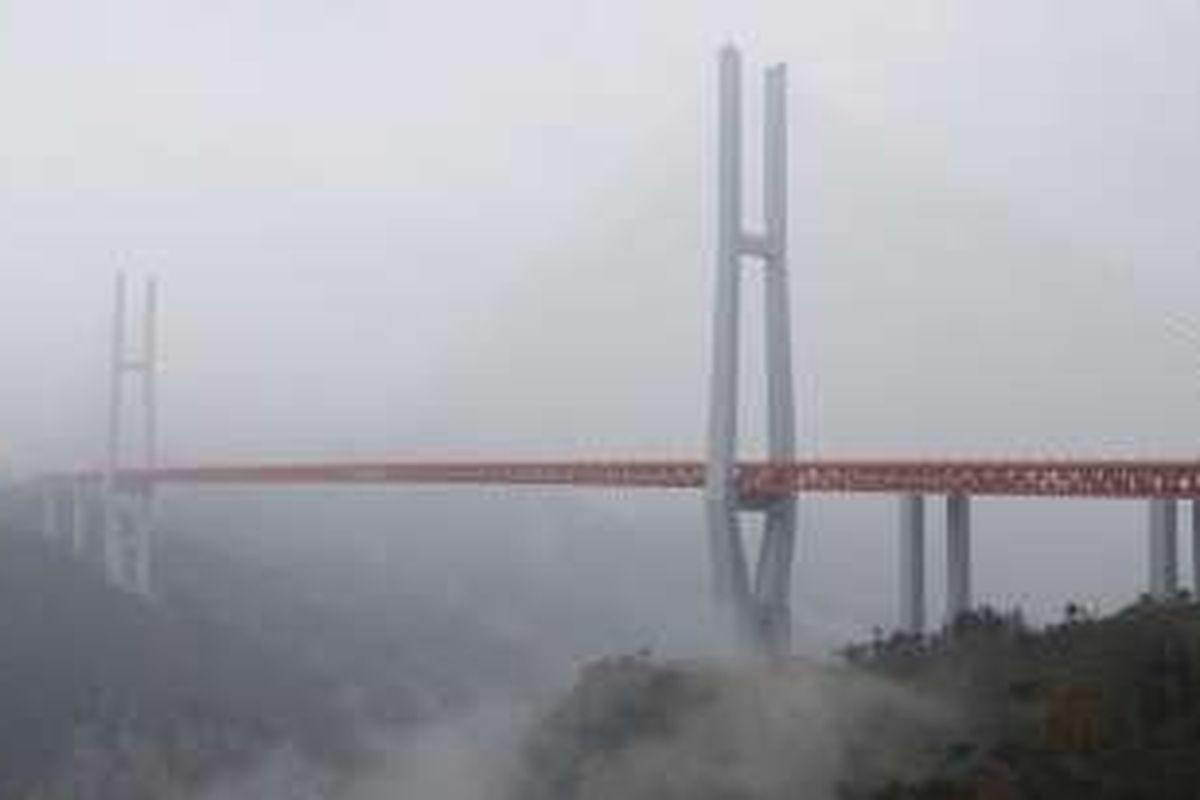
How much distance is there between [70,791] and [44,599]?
17.4 metres

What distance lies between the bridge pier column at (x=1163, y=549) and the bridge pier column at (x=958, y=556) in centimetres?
369

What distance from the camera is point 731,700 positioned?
42312mm

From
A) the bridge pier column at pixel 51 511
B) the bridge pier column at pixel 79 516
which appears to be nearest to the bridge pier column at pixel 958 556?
the bridge pier column at pixel 79 516

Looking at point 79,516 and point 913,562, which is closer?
point 913,562

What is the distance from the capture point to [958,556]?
154 feet

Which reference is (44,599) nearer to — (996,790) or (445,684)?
(445,684)

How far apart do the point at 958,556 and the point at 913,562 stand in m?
1.32

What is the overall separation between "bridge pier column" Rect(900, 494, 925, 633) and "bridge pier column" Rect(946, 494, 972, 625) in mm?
575

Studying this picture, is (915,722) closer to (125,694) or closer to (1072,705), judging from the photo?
(1072,705)

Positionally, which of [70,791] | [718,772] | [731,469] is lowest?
[70,791]

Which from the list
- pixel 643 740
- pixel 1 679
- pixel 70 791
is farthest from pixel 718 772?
pixel 1 679

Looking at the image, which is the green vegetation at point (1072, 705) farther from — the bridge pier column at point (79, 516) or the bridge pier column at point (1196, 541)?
the bridge pier column at point (79, 516)

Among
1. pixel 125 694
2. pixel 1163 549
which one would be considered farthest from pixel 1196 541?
pixel 125 694

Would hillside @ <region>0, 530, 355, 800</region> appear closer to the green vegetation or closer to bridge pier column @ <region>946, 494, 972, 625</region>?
bridge pier column @ <region>946, 494, 972, 625</region>
